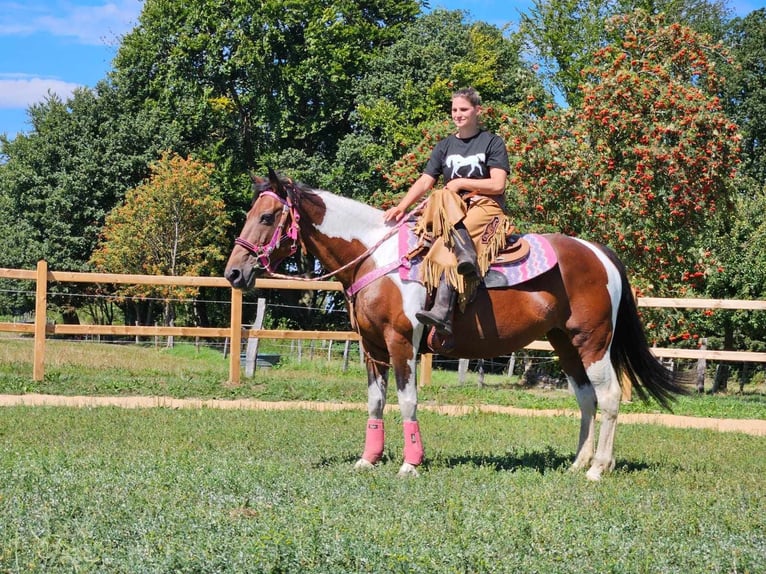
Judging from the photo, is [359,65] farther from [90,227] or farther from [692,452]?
[692,452]

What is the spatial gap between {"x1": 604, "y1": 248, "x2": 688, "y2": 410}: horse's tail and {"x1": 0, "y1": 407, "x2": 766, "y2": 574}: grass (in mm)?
696

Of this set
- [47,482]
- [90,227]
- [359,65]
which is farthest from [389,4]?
[47,482]

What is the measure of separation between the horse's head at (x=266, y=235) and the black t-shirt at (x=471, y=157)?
124 cm

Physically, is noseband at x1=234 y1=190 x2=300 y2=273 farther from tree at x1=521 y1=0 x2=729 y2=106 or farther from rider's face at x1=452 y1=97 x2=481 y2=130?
tree at x1=521 y1=0 x2=729 y2=106

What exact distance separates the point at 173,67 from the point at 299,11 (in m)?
5.70

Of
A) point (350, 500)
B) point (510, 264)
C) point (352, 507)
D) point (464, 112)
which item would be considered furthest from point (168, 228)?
point (352, 507)

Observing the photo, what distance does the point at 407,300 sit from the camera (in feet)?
22.9

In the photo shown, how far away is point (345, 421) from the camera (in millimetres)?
10562

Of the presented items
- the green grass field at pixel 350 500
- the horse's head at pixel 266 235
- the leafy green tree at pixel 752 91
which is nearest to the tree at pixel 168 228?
the leafy green tree at pixel 752 91

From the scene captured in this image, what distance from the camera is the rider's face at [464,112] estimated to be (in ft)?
23.4

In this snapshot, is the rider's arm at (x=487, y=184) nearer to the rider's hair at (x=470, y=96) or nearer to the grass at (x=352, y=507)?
the rider's hair at (x=470, y=96)

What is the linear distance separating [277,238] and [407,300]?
1164mm

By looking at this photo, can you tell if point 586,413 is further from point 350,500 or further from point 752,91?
point 752,91

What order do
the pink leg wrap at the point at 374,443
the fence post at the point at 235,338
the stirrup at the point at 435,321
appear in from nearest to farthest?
the stirrup at the point at 435,321 → the pink leg wrap at the point at 374,443 → the fence post at the point at 235,338
